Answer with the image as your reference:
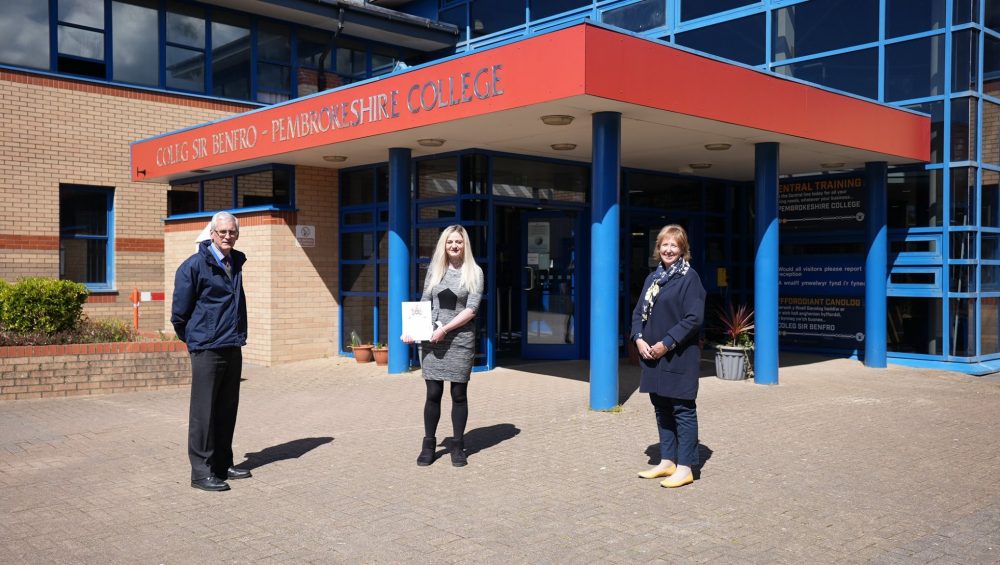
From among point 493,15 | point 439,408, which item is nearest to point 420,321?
point 439,408

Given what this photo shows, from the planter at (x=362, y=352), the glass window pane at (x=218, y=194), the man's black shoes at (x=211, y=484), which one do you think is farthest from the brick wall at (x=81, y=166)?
the man's black shoes at (x=211, y=484)

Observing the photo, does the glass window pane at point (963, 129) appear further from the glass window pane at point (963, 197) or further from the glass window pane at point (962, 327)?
the glass window pane at point (962, 327)

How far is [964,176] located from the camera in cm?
1188

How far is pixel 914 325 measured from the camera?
1245 cm

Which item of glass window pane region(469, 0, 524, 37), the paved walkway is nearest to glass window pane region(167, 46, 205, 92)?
glass window pane region(469, 0, 524, 37)

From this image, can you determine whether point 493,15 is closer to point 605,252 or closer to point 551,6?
point 551,6

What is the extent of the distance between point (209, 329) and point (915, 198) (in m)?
10.6

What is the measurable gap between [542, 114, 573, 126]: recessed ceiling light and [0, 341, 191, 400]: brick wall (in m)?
5.02

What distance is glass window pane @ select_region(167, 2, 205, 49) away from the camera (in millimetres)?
16484

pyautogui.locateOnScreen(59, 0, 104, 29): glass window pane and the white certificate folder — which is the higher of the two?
pyautogui.locateOnScreen(59, 0, 104, 29): glass window pane

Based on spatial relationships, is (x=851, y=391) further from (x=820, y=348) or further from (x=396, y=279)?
(x=396, y=279)

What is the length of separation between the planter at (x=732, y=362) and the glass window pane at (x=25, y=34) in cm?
1241

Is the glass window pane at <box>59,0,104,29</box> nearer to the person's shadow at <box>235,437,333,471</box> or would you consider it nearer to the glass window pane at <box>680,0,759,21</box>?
the glass window pane at <box>680,0,759,21</box>

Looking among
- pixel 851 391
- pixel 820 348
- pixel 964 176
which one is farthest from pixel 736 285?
pixel 851 391
